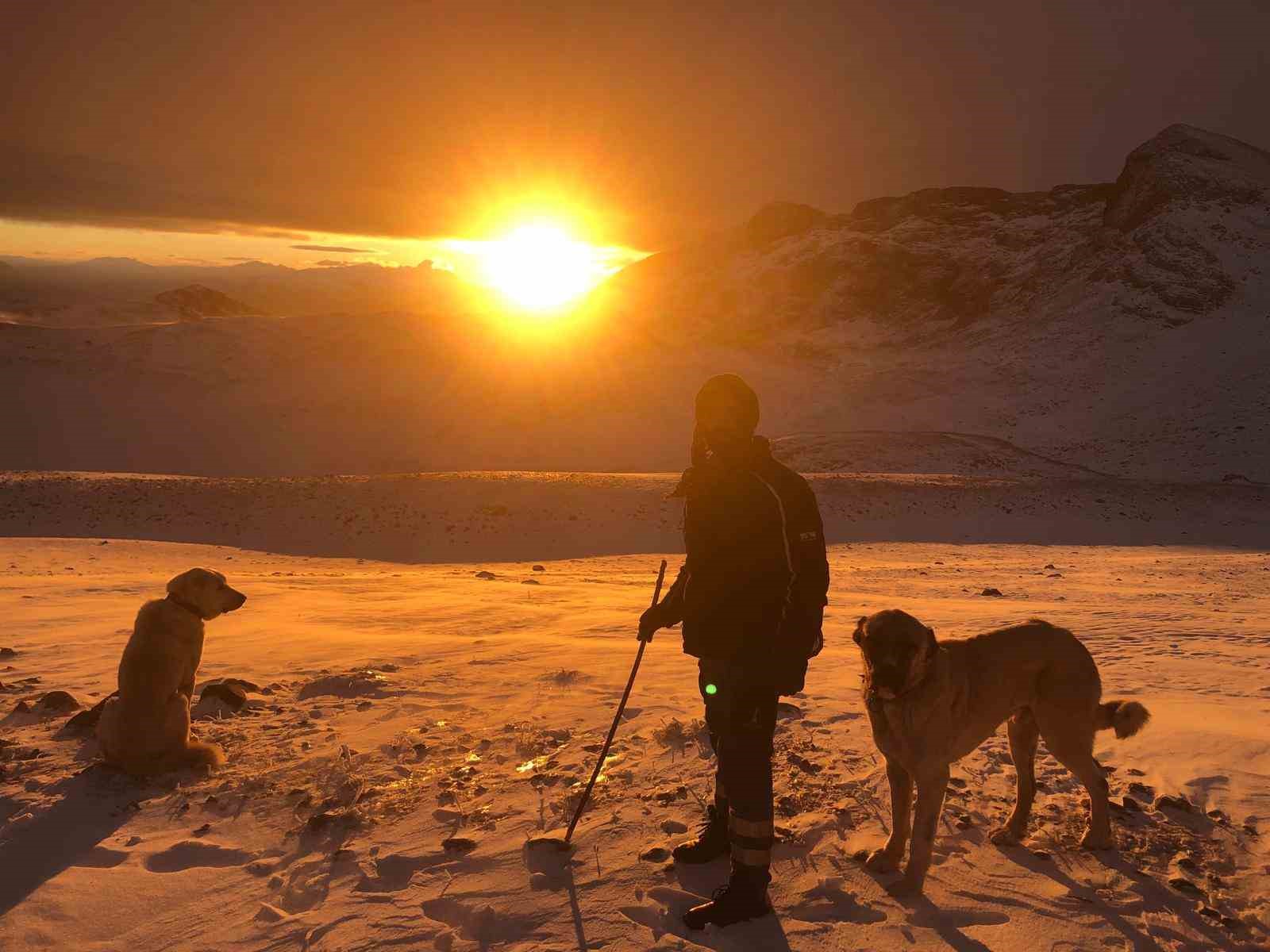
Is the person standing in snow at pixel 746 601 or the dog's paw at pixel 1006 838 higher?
the person standing in snow at pixel 746 601

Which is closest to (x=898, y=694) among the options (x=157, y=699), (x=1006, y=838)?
(x=1006, y=838)

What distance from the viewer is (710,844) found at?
4.63 meters

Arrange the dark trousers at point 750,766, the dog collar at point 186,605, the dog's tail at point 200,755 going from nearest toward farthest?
the dark trousers at point 750,766 < the dog's tail at point 200,755 < the dog collar at point 186,605

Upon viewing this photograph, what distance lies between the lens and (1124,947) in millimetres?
3848

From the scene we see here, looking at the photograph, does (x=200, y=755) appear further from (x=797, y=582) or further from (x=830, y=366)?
(x=830, y=366)

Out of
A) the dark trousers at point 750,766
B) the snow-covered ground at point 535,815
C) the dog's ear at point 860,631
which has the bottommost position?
the snow-covered ground at point 535,815

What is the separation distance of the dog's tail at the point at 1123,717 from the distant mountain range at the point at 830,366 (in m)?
36.3

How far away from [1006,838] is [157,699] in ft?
17.9

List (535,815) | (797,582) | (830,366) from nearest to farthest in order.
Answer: (797,582)
(535,815)
(830,366)

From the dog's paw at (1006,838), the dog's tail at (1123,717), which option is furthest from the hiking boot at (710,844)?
the dog's tail at (1123,717)

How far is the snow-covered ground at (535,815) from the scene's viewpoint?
4.04 meters

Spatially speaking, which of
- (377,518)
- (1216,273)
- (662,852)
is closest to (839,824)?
(662,852)

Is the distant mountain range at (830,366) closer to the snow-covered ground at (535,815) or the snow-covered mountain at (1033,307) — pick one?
the snow-covered mountain at (1033,307)

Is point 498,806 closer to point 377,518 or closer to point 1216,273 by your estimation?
point 377,518
